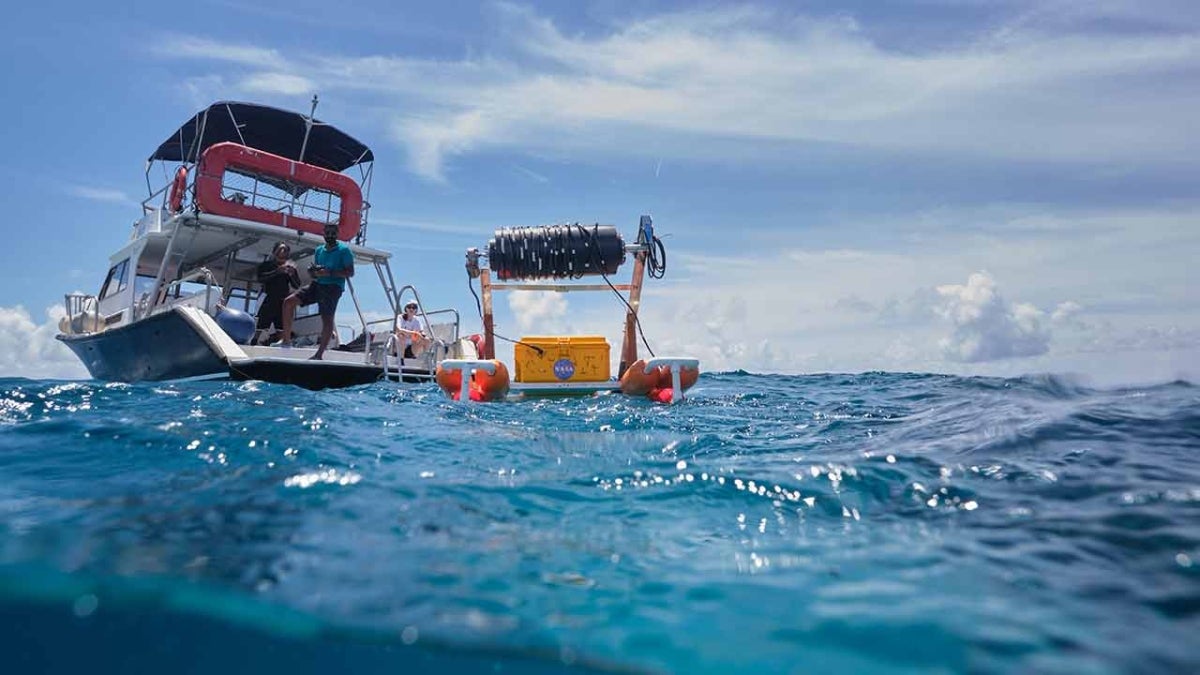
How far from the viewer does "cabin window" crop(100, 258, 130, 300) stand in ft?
43.4

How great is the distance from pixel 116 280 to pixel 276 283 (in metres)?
5.17

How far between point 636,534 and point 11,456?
426 cm

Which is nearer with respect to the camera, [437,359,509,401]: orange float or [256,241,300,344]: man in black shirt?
[437,359,509,401]: orange float

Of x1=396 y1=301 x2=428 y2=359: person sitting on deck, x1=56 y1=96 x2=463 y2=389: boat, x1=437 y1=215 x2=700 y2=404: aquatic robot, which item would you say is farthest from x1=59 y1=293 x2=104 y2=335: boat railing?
x1=437 y1=215 x2=700 y2=404: aquatic robot

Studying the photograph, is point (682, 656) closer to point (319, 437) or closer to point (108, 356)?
point (319, 437)

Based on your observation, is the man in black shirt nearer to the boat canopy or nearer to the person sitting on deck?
the person sitting on deck

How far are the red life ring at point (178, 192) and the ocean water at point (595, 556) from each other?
8496mm

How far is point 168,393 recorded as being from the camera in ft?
24.5

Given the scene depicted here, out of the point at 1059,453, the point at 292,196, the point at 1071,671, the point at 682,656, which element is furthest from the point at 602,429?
the point at 292,196

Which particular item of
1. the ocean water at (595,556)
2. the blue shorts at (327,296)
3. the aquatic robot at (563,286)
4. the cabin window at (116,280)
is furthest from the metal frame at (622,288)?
the cabin window at (116,280)

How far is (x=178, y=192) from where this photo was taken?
39.7 ft

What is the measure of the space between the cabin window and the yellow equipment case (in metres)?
8.75

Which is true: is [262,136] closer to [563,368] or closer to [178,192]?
[178,192]

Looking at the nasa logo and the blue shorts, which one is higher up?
the blue shorts
